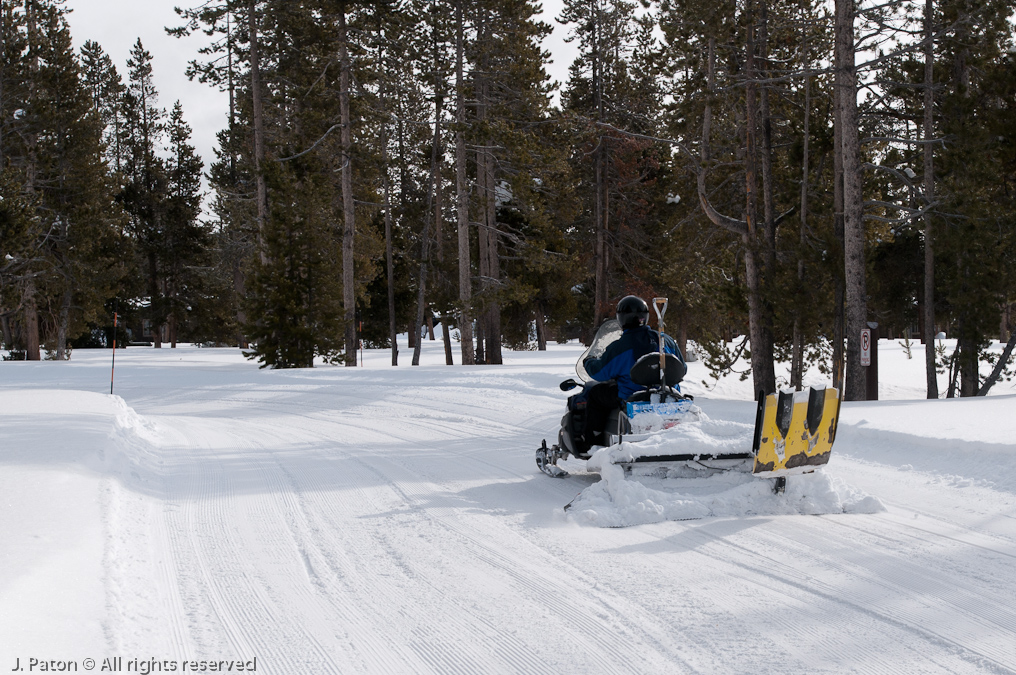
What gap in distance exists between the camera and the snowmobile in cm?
614

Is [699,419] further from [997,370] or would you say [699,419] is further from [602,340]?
[997,370]

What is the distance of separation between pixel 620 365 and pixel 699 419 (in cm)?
90

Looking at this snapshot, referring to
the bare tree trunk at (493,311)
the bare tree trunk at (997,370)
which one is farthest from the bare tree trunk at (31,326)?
the bare tree trunk at (997,370)

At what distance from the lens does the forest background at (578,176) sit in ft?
58.7

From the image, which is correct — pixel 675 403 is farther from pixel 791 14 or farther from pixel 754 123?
pixel 791 14

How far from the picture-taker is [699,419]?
7.19 meters

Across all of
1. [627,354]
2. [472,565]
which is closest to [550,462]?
[627,354]

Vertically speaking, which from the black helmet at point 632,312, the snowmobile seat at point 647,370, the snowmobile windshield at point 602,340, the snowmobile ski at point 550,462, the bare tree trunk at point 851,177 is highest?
the bare tree trunk at point 851,177

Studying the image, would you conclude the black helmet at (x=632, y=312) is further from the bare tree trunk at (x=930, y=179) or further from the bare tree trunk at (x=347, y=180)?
the bare tree trunk at (x=347, y=180)

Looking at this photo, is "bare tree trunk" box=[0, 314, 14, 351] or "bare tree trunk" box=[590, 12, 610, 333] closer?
"bare tree trunk" box=[590, 12, 610, 333]

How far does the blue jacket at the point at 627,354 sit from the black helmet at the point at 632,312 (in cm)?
6

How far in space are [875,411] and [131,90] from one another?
52.1m

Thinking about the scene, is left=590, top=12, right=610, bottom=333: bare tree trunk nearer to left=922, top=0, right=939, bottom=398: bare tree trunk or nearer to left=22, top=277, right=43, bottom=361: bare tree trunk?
left=922, top=0, right=939, bottom=398: bare tree trunk

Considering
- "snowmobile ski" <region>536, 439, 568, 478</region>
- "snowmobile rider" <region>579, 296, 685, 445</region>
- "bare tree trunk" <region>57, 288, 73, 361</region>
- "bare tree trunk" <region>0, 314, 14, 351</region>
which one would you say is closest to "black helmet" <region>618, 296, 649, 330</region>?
"snowmobile rider" <region>579, 296, 685, 445</region>
